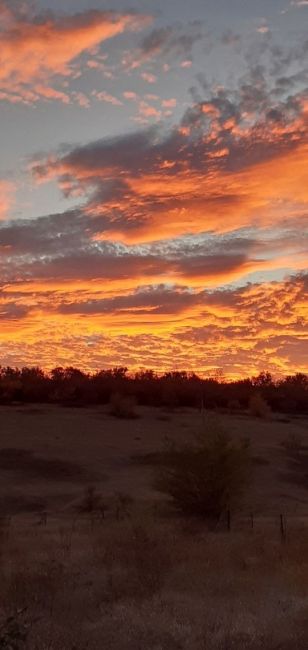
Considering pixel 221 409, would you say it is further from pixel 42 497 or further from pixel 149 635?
pixel 149 635

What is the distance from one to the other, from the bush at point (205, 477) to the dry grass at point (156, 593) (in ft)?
25.4

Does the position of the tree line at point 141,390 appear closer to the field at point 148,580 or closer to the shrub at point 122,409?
the shrub at point 122,409

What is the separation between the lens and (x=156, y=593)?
1355 cm

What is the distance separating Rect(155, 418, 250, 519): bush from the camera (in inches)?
1148

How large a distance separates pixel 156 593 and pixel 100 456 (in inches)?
1722

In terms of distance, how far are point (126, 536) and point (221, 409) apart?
71.8 m

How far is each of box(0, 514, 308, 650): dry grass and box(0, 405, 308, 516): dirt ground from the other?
20479mm

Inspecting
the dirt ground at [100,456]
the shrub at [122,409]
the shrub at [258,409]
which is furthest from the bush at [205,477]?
the shrub at [258,409]

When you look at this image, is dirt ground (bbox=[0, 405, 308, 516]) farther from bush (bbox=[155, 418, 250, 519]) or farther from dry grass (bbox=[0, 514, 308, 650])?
dry grass (bbox=[0, 514, 308, 650])

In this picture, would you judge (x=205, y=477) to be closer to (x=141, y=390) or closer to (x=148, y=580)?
(x=148, y=580)

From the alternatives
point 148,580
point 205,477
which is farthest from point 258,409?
point 148,580

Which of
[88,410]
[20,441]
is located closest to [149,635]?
[20,441]

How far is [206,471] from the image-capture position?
29.1m

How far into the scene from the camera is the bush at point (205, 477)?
29156 mm
